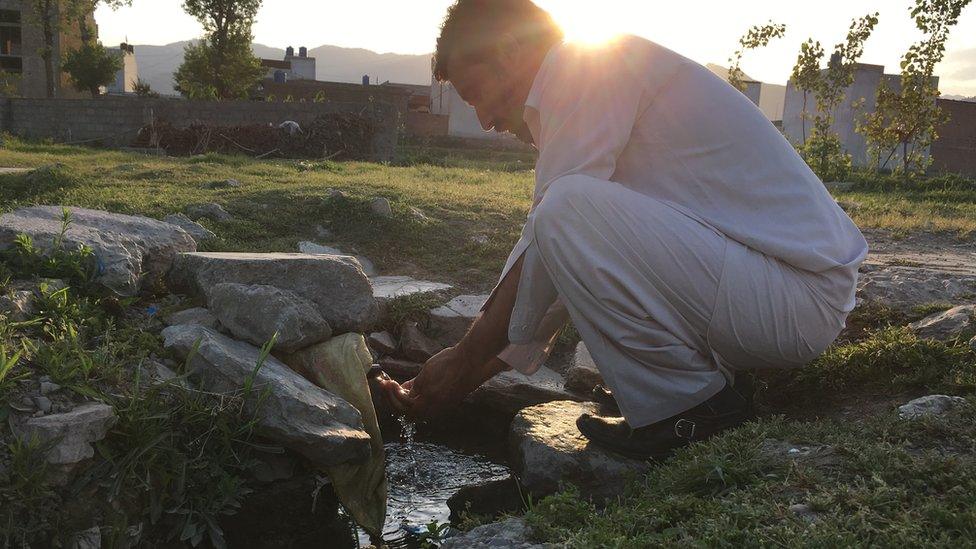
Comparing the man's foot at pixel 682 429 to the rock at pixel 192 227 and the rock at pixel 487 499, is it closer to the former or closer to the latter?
the rock at pixel 487 499

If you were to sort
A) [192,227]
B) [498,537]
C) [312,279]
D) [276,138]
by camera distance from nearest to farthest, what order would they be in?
[498,537] < [312,279] < [192,227] < [276,138]

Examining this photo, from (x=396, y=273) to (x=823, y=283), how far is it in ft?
9.46

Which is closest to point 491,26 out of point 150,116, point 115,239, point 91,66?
point 115,239

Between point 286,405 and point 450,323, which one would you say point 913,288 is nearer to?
point 450,323

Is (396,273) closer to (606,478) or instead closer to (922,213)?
(606,478)

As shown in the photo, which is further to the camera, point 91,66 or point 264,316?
point 91,66

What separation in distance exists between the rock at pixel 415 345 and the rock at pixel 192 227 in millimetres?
1337

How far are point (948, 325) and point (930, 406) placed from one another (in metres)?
0.80

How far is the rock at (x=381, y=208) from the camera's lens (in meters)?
5.40

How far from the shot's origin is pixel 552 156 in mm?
2305

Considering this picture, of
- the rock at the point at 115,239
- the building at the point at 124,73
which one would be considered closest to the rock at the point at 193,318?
the rock at the point at 115,239

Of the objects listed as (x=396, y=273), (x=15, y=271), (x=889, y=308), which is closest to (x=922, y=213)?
(x=889, y=308)

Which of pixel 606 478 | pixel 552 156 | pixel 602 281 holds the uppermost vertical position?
pixel 552 156

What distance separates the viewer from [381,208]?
5430 millimetres
